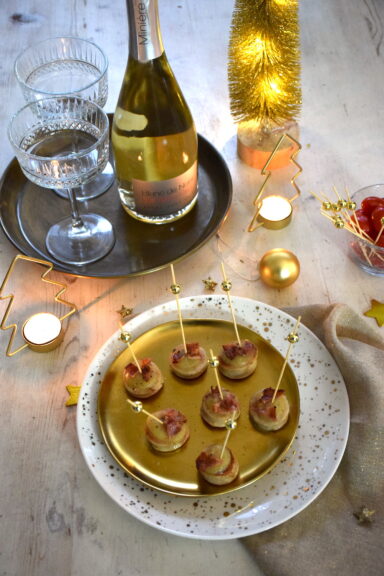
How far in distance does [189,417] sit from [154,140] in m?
0.43

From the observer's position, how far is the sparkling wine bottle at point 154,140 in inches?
36.8

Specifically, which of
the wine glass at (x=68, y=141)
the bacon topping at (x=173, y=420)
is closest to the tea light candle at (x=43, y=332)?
the wine glass at (x=68, y=141)

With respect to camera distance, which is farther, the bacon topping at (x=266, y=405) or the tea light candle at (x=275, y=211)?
the tea light candle at (x=275, y=211)

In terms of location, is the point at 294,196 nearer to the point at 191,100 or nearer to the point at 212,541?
the point at 191,100

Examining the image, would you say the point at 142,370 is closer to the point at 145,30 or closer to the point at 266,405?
the point at 266,405

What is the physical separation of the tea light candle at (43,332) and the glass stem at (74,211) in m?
0.17

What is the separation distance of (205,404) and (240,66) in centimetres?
56

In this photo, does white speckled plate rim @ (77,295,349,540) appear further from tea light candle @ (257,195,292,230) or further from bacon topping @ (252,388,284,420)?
tea light candle @ (257,195,292,230)

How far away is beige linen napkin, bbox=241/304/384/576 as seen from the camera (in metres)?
0.69

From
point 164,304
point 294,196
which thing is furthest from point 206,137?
point 164,304

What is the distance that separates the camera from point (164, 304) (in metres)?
0.90

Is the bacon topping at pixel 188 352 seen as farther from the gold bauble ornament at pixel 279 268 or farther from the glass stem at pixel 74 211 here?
the glass stem at pixel 74 211

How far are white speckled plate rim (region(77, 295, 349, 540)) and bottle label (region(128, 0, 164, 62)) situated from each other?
370 millimetres

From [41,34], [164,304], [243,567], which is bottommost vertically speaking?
[243,567]
